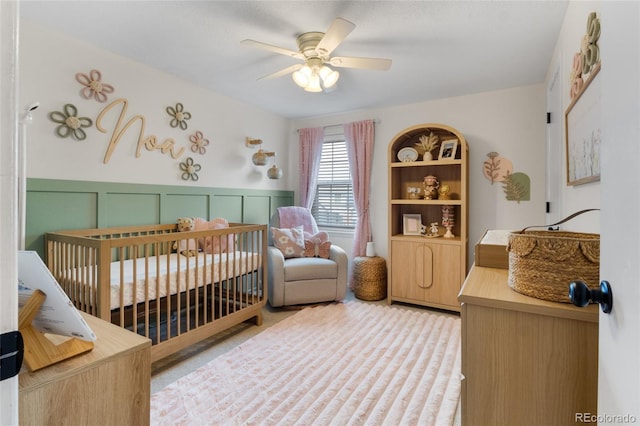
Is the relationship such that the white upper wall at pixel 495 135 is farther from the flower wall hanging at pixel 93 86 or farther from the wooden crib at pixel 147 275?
the flower wall hanging at pixel 93 86

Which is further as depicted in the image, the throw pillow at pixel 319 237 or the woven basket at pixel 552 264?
the throw pillow at pixel 319 237

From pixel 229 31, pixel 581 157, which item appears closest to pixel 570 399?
pixel 581 157

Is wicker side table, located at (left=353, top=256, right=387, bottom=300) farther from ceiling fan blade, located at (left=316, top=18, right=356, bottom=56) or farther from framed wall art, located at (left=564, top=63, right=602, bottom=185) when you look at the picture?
ceiling fan blade, located at (left=316, top=18, right=356, bottom=56)

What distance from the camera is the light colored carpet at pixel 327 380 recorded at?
1.58 m

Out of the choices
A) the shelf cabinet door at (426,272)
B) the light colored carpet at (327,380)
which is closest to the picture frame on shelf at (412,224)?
the shelf cabinet door at (426,272)

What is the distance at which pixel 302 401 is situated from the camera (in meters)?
1.68

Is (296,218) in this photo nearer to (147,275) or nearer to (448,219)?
(448,219)

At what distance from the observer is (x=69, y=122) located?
2.17 metres

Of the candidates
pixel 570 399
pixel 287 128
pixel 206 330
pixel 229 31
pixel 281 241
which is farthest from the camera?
pixel 287 128

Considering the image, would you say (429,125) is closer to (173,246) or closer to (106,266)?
(173,246)

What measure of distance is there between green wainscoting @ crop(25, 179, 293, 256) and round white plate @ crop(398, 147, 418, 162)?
1766 millimetres

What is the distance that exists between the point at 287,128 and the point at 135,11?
8.39 feet

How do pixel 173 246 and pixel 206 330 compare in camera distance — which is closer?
pixel 206 330

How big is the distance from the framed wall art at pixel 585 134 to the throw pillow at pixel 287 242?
7.76 ft
